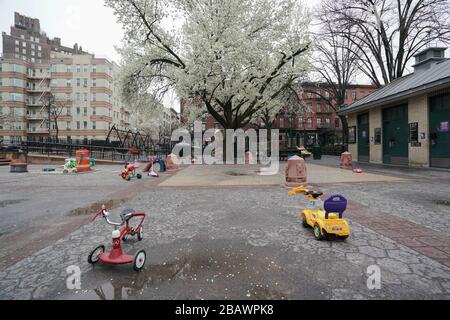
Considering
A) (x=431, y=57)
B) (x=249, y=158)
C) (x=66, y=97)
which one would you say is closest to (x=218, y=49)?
(x=249, y=158)

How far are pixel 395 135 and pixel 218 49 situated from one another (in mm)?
13965

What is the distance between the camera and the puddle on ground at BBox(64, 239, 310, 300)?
2473mm

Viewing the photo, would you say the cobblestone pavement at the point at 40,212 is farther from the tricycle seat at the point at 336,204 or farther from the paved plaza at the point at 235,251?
the tricycle seat at the point at 336,204

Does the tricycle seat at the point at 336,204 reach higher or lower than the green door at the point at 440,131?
lower

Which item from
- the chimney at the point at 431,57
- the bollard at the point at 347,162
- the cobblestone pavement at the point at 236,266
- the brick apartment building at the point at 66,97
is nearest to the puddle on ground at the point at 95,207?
the cobblestone pavement at the point at 236,266

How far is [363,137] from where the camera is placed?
20516 millimetres

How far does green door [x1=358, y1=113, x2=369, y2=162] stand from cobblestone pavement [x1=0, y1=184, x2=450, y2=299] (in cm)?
1742

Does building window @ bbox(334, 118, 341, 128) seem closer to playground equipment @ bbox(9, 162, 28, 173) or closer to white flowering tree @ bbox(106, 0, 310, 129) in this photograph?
white flowering tree @ bbox(106, 0, 310, 129)

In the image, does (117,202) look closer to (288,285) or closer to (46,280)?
(46,280)

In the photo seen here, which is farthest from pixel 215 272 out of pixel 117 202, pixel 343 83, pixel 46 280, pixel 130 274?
pixel 343 83

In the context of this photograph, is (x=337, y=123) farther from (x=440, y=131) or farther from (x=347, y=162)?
(x=347, y=162)

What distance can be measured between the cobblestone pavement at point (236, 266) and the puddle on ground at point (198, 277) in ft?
0.04

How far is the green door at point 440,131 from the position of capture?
1320cm

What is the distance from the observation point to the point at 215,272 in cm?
290
